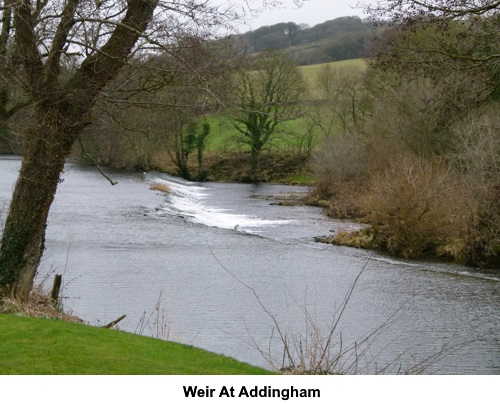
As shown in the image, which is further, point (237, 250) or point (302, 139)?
point (302, 139)

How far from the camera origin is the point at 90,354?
7484 mm

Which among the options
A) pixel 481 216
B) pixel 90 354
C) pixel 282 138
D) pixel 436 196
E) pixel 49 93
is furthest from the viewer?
pixel 282 138

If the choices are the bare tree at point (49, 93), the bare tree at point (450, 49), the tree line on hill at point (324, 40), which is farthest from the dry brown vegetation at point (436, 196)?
the tree line on hill at point (324, 40)

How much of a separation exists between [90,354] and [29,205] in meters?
4.72

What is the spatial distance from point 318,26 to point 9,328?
9082cm

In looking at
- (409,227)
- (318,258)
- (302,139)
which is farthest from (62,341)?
(302,139)

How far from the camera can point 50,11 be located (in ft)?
38.9

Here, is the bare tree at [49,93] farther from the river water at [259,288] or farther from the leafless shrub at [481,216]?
the leafless shrub at [481,216]

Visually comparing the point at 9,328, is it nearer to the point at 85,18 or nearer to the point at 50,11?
the point at 85,18

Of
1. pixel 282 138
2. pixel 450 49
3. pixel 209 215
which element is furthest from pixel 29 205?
pixel 282 138

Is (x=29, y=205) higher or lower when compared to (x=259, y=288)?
higher

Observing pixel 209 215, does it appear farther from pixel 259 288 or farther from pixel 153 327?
Result: pixel 153 327

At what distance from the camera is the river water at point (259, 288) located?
42.0 ft

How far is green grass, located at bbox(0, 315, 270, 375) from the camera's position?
689cm
